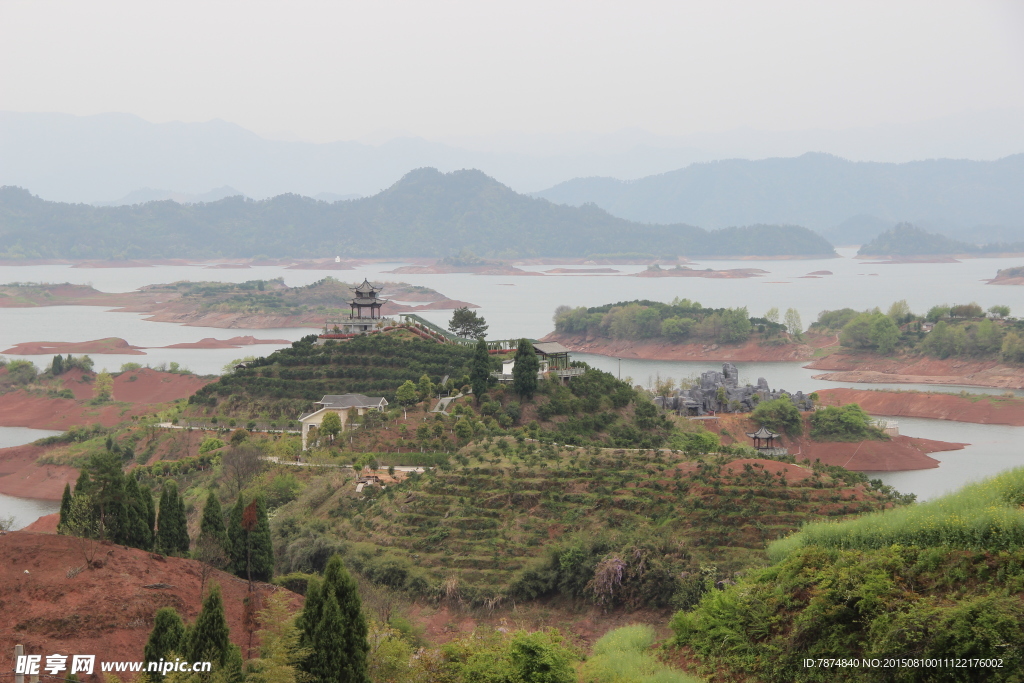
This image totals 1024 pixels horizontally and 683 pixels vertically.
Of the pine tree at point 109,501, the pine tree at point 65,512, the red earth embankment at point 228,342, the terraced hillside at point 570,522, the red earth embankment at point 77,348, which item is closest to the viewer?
the pine tree at point 109,501

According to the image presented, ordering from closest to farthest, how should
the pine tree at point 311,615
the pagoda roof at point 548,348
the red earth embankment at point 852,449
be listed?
the pine tree at point 311,615
the pagoda roof at point 548,348
the red earth embankment at point 852,449

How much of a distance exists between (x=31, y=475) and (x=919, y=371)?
70.9 metres

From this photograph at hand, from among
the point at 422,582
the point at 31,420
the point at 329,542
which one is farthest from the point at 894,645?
the point at 31,420

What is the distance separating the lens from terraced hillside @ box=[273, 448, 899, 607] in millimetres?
25969

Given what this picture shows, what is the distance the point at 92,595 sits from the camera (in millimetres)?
20031

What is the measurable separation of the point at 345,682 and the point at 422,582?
32.7 feet

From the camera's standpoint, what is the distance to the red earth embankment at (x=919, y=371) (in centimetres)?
8062

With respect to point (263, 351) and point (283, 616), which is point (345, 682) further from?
point (263, 351)

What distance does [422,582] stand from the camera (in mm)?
26969

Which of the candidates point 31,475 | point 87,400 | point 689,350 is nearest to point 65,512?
point 31,475

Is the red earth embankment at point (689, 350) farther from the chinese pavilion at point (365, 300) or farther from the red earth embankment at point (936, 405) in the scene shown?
the chinese pavilion at point (365, 300)

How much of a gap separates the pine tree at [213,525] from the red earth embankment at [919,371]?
70017 millimetres

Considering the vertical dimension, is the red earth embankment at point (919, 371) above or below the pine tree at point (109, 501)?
below

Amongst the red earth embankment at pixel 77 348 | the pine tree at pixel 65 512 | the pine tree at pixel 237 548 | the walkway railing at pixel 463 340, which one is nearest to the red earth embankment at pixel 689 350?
the walkway railing at pixel 463 340
